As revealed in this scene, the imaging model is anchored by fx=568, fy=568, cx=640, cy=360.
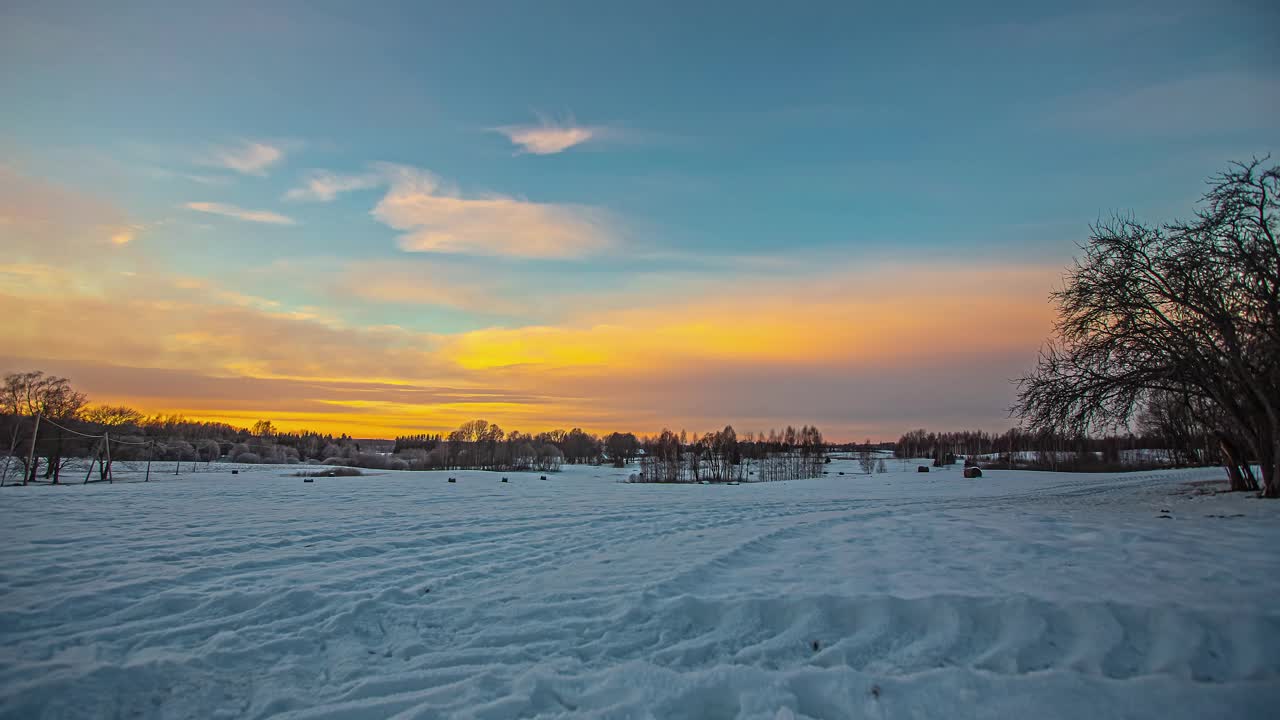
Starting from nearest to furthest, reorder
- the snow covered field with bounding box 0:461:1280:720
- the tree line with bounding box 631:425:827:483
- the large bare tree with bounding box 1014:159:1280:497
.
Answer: the snow covered field with bounding box 0:461:1280:720 < the large bare tree with bounding box 1014:159:1280:497 < the tree line with bounding box 631:425:827:483

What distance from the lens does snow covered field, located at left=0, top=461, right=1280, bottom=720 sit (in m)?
3.71

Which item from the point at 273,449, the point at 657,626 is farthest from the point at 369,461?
the point at 657,626

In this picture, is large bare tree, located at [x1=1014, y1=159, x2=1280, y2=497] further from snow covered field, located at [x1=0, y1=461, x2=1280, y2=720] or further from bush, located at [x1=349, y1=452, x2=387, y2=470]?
bush, located at [x1=349, y1=452, x2=387, y2=470]

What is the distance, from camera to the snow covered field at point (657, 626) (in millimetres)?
3711

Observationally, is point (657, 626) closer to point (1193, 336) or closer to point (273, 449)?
point (1193, 336)

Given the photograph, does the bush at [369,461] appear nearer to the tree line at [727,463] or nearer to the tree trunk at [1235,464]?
the tree line at [727,463]

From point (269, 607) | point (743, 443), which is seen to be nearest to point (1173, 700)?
point (269, 607)

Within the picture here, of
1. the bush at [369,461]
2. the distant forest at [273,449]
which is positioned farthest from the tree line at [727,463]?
the bush at [369,461]

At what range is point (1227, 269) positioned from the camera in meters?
12.4

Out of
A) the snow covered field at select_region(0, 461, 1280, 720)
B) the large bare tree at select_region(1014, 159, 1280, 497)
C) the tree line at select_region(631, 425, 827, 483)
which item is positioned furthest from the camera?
the tree line at select_region(631, 425, 827, 483)

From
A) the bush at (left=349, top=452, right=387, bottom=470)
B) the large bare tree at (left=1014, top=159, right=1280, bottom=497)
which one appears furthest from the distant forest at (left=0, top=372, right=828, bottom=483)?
the large bare tree at (left=1014, top=159, right=1280, bottom=497)

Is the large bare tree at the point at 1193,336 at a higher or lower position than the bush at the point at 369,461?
higher

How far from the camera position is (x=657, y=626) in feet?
16.5

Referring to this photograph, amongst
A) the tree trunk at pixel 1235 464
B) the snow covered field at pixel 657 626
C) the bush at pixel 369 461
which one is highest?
the tree trunk at pixel 1235 464
